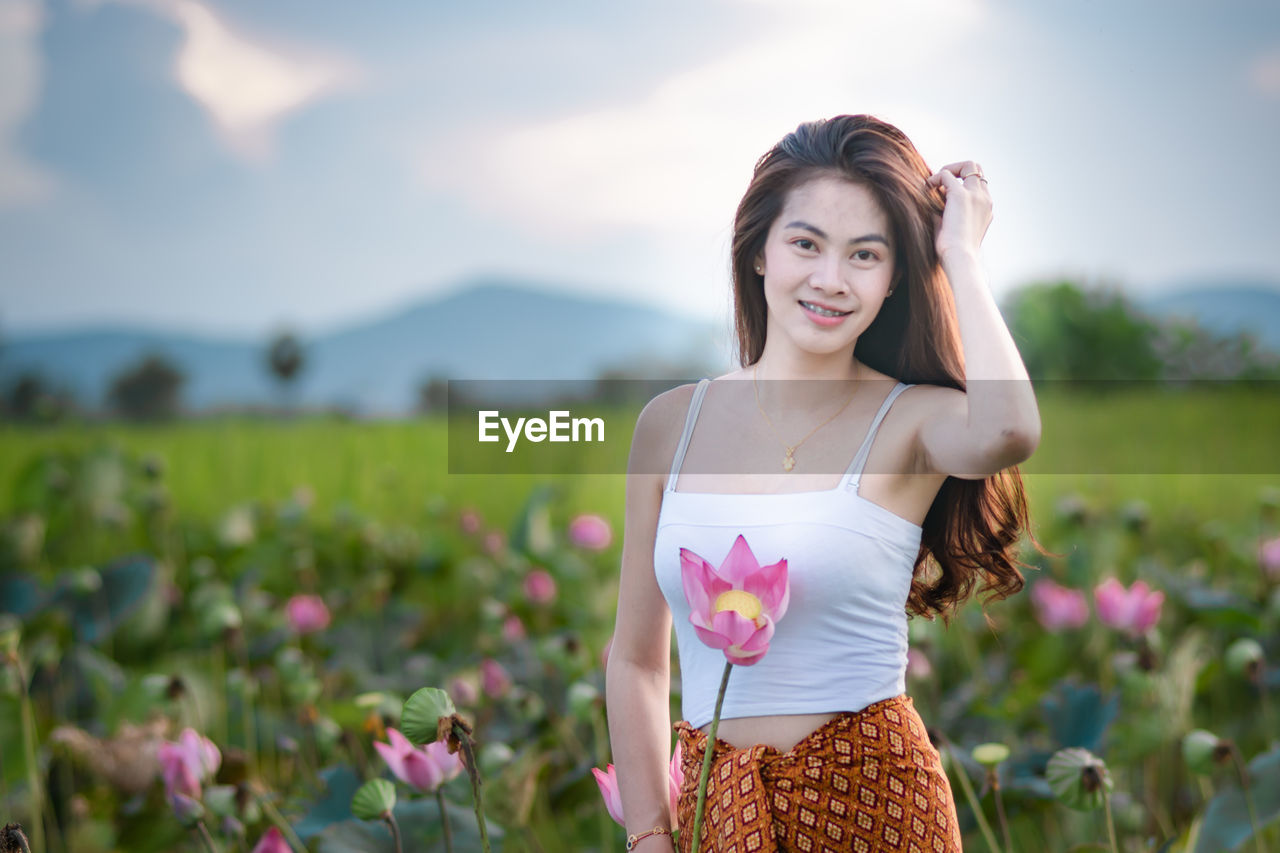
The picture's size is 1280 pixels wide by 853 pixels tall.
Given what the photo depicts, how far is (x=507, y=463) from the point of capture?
66.9 inches

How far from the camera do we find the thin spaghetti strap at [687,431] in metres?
1.19

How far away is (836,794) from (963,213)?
594 millimetres

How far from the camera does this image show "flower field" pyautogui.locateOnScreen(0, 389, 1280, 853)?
4.79 feet

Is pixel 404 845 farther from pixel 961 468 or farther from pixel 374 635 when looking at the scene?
pixel 374 635

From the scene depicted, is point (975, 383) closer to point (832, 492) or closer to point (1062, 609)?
point (832, 492)

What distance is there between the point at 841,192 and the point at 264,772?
1776 mm

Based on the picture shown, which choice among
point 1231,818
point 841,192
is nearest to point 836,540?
point 841,192

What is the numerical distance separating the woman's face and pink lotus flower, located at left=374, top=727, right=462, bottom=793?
0.64 m

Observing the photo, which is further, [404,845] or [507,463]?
[507,463]

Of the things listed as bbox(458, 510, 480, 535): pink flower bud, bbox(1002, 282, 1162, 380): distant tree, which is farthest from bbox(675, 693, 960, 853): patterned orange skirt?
bbox(1002, 282, 1162, 380): distant tree

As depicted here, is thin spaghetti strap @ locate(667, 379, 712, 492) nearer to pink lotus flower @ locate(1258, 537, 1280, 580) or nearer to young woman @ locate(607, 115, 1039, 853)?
young woman @ locate(607, 115, 1039, 853)

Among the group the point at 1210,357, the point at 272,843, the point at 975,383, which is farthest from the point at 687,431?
the point at 1210,357

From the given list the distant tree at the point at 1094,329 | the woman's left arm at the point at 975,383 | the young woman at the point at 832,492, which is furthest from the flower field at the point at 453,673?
the distant tree at the point at 1094,329

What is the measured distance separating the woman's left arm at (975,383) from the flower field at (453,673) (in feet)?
0.87
